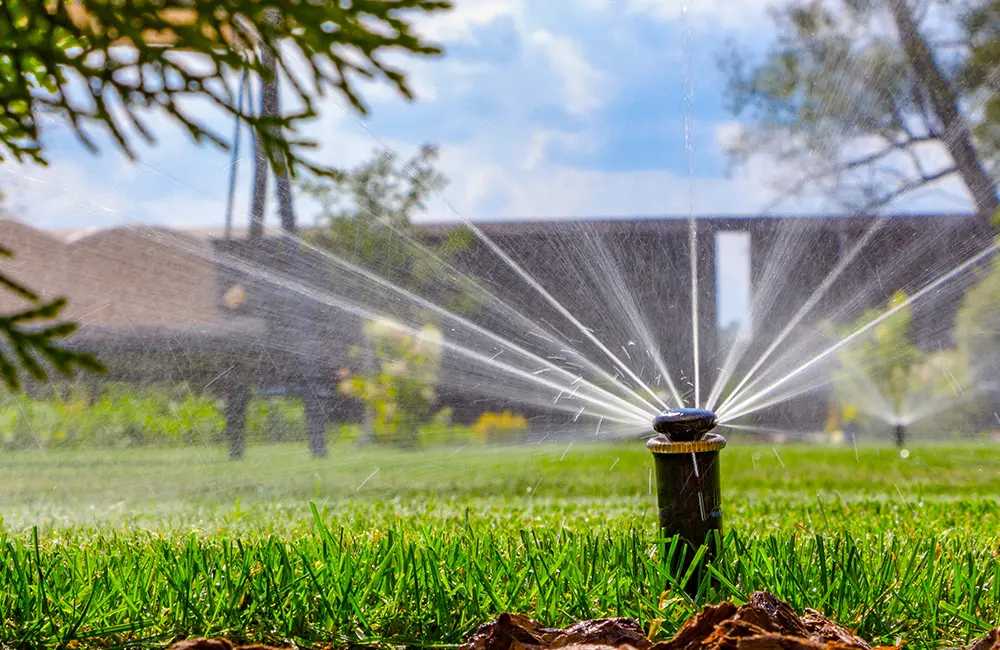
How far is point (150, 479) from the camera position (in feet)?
22.5

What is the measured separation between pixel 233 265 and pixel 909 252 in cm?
608

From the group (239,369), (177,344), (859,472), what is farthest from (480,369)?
(859,472)

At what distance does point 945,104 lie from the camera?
8.20m

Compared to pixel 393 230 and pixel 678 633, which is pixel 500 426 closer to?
A: pixel 393 230

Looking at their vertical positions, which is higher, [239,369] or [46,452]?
[239,369]

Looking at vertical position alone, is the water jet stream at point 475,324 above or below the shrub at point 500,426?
above

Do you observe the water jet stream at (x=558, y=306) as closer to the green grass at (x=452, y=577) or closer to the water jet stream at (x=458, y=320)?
the water jet stream at (x=458, y=320)

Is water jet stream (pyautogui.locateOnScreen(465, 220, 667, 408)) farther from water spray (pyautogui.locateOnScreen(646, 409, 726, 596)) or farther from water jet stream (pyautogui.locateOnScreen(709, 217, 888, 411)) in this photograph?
water spray (pyautogui.locateOnScreen(646, 409, 726, 596))

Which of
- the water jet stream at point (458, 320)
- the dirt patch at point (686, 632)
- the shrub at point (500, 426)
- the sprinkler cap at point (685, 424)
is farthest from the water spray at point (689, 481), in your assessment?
the shrub at point (500, 426)

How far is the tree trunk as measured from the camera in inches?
320

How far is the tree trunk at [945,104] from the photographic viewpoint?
812cm

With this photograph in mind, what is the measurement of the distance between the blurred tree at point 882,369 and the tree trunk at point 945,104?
1485 mm

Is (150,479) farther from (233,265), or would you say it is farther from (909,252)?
(909,252)

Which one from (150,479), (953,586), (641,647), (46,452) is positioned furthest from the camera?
(46,452)
